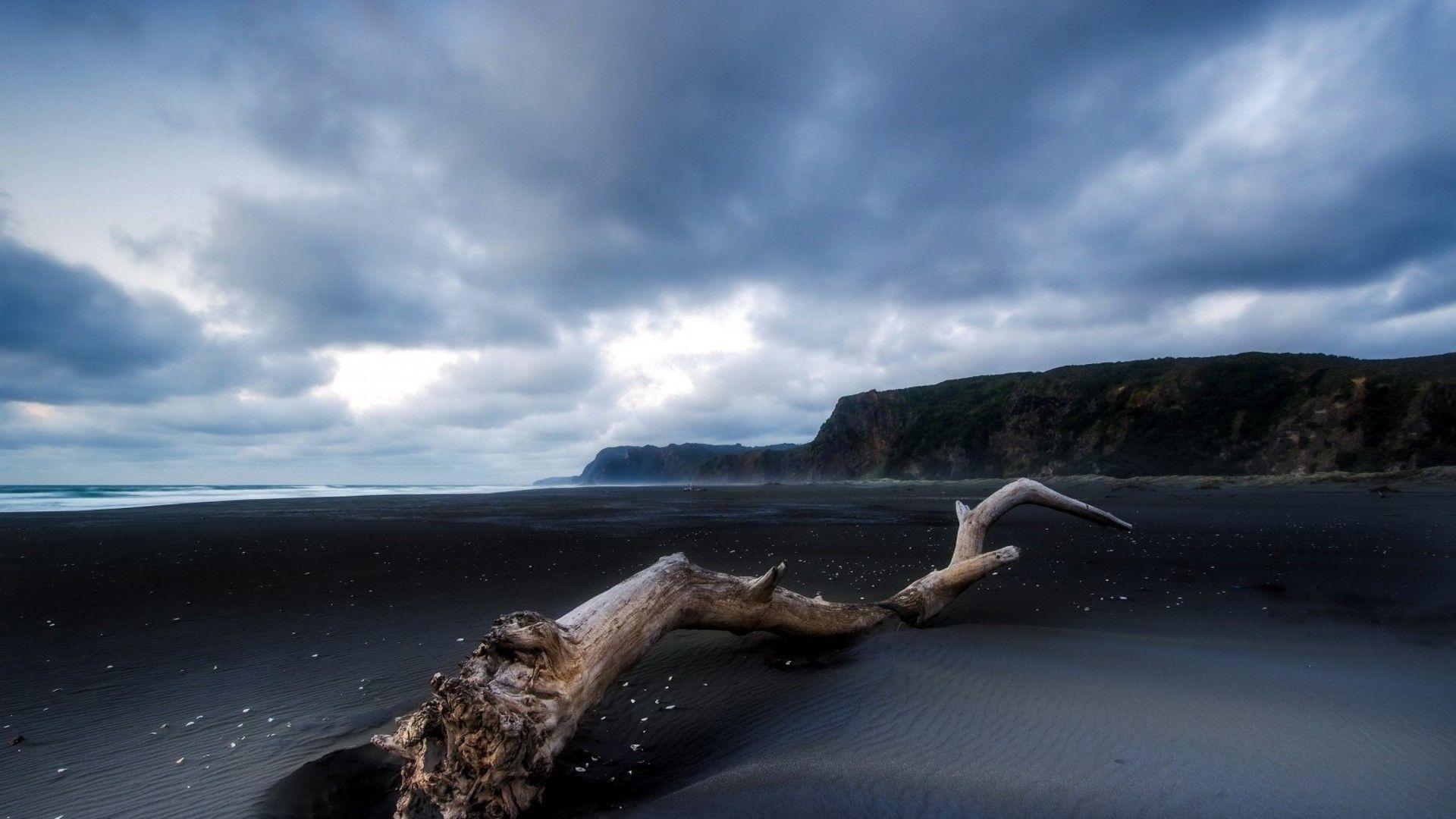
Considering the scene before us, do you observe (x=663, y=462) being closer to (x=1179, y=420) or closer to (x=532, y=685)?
(x=1179, y=420)

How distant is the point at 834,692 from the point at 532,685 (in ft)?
8.34

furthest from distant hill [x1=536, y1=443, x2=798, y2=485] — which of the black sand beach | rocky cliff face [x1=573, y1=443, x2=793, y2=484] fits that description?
the black sand beach

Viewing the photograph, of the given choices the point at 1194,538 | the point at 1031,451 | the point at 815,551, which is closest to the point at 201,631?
the point at 815,551

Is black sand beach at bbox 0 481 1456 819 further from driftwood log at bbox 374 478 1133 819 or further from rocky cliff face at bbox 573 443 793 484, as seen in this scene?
rocky cliff face at bbox 573 443 793 484

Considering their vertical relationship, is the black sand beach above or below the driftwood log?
below

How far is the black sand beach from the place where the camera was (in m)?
3.39

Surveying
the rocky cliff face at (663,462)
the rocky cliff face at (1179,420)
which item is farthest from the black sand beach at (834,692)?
the rocky cliff face at (663,462)

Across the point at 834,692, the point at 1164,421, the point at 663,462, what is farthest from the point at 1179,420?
the point at 663,462

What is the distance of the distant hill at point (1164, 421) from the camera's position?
4216 cm

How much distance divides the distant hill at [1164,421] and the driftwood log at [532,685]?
55.7 m

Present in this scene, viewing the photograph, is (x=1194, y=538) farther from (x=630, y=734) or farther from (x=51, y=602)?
(x=51, y=602)

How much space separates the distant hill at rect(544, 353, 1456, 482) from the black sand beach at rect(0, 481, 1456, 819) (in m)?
44.5

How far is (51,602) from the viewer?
8727 mm

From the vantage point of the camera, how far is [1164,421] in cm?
5834
